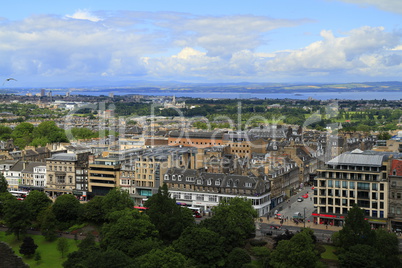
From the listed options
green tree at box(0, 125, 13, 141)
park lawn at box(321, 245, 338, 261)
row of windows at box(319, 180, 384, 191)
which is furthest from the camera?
green tree at box(0, 125, 13, 141)

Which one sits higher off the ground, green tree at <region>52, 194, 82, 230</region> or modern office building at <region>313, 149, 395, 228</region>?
modern office building at <region>313, 149, 395, 228</region>

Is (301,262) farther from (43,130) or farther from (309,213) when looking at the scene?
(43,130)

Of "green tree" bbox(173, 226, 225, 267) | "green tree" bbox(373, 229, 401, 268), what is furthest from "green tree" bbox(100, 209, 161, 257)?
"green tree" bbox(373, 229, 401, 268)

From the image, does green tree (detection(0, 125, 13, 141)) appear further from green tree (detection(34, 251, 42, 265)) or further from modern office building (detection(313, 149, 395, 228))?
modern office building (detection(313, 149, 395, 228))

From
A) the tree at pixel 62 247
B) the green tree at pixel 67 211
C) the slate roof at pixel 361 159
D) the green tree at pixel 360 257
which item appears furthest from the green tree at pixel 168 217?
the slate roof at pixel 361 159

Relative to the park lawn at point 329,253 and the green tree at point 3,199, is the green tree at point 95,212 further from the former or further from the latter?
the park lawn at point 329,253

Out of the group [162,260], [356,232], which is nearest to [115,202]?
[162,260]

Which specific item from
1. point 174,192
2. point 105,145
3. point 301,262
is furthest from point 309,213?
point 105,145

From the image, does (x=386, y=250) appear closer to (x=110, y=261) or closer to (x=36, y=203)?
(x=110, y=261)
